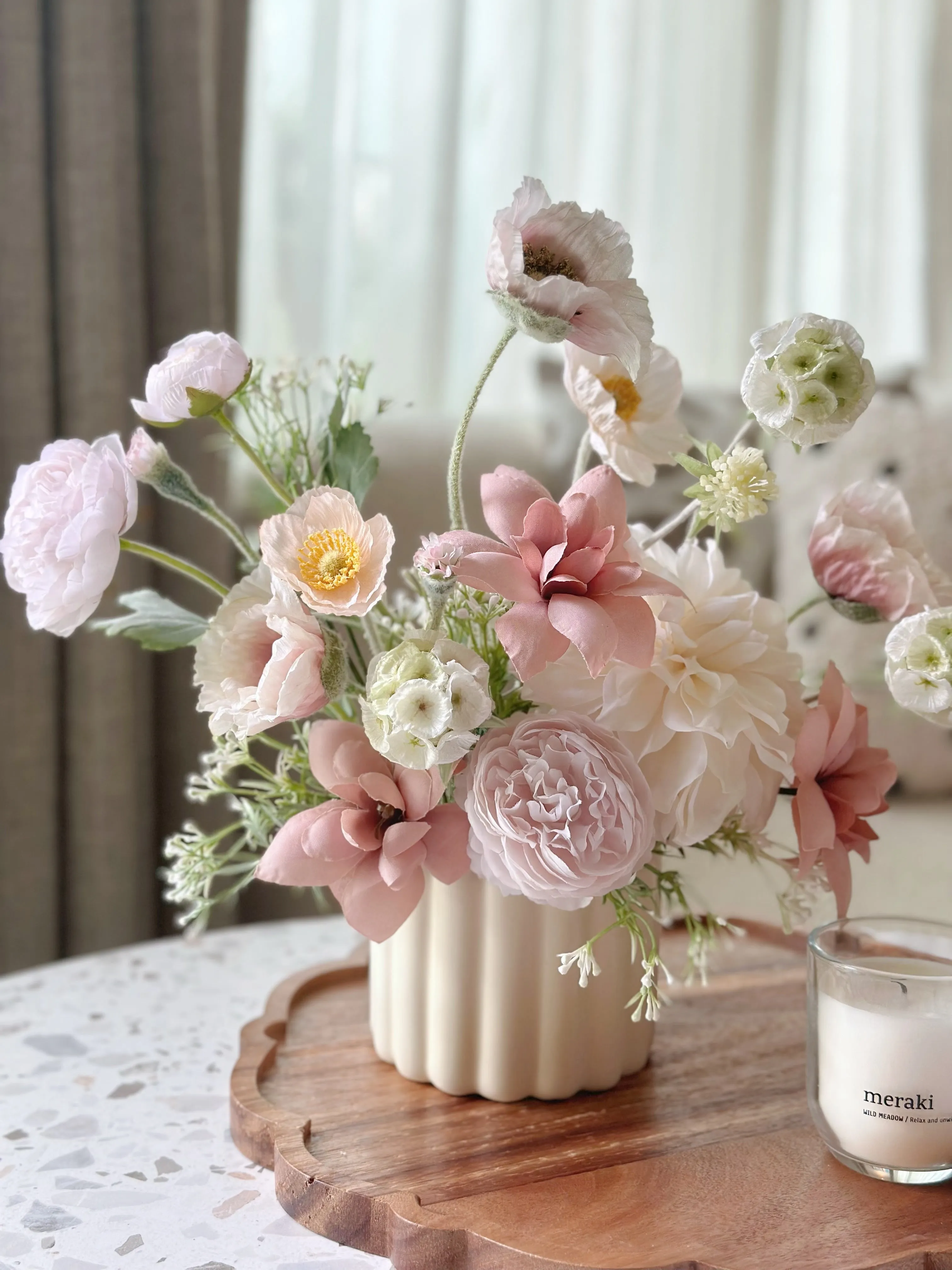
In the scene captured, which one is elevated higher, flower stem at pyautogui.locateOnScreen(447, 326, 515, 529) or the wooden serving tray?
flower stem at pyautogui.locateOnScreen(447, 326, 515, 529)

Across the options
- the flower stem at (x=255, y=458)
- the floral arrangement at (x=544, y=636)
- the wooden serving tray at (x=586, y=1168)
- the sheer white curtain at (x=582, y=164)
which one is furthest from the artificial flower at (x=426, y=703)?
the sheer white curtain at (x=582, y=164)

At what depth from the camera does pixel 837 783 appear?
0.64 m

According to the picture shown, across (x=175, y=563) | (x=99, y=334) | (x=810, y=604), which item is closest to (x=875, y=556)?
(x=810, y=604)

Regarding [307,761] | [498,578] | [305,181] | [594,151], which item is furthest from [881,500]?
[594,151]

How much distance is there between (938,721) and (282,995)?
469 millimetres

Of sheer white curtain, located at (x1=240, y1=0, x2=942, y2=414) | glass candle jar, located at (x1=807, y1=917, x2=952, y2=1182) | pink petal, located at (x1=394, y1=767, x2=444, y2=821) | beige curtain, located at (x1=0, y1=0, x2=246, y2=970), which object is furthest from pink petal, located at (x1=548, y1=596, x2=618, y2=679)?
sheer white curtain, located at (x1=240, y1=0, x2=942, y2=414)

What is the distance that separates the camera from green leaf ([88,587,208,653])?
649 millimetres

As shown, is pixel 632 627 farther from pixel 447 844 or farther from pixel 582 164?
pixel 582 164

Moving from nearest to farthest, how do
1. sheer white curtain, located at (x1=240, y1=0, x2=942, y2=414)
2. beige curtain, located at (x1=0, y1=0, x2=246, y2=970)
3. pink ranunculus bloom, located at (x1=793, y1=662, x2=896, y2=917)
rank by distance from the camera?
pink ranunculus bloom, located at (x1=793, y1=662, x2=896, y2=917) < beige curtain, located at (x1=0, y1=0, x2=246, y2=970) < sheer white curtain, located at (x1=240, y1=0, x2=942, y2=414)

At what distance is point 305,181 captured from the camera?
1.85 metres

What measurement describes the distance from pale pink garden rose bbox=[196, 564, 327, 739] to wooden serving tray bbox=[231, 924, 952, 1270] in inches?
9.2

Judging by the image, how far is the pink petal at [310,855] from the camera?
569 millimetres

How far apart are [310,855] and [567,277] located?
0.29 meters

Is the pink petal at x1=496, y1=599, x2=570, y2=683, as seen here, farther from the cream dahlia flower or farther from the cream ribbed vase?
the cream ribbed vase
